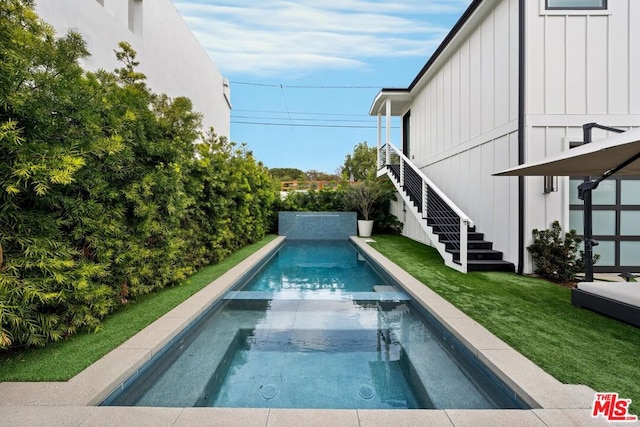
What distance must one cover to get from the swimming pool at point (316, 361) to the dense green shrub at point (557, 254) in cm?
264

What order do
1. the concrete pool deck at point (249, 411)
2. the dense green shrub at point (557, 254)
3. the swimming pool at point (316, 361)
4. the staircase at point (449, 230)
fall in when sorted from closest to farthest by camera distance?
the concrete pool deck at point (249, 411) → the swimming pool at point (316, 361) → the dense green shrub at point (557, 254) → the staircase at point (449, 230)

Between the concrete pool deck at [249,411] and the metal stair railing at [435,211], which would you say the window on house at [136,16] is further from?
the concrete pool deck at [249,411]

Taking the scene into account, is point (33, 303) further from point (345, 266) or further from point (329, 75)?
point (329, 75)

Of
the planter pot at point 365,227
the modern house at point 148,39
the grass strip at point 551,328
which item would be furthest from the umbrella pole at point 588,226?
the planter pot at point 365,227

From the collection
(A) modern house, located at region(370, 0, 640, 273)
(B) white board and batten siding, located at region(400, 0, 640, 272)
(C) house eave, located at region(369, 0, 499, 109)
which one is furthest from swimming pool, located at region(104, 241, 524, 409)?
(C) house eave, located at region(369, 0, 499, 109)

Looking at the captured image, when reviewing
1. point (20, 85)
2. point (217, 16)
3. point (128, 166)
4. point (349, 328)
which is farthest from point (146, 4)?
point (349, 328)

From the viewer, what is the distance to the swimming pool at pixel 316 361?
2.58m

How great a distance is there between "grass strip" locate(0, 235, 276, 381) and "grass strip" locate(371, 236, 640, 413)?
3.59 m

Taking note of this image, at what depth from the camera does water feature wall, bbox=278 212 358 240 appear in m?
14.6

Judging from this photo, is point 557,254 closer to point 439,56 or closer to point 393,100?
point 439,56

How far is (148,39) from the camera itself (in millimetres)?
9711

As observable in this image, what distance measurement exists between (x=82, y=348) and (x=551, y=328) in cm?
449

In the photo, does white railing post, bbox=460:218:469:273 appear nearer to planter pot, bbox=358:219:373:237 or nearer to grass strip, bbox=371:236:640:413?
grass strip, bbox=371:236:640:413

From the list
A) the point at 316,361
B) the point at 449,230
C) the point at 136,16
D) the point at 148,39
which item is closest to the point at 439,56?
the point at 449,230
